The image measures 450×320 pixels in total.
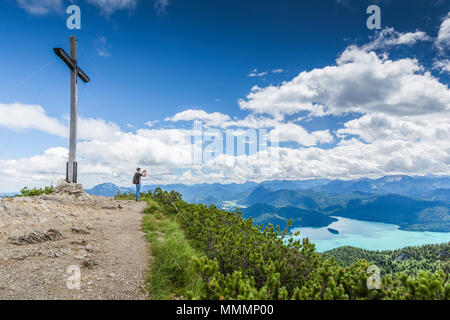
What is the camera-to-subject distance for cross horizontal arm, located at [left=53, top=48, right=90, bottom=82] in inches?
590

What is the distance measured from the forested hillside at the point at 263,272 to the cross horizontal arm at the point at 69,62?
1334 cm

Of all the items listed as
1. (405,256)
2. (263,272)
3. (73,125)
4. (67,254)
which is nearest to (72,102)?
(73,125)

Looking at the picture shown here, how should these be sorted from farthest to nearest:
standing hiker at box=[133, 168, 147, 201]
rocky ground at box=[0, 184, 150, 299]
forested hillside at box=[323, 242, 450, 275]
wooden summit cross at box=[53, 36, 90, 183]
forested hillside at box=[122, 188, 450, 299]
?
forested hillside at box=[323, 242, 450, 275] → standing hiker at box=[133, 168, 147, 201] → wooden summit cross at box=[53, 36, 90, 183] → rocky ground at box=[0, 184, 150, 299] → forested hillside at box=[122, 188, 450, 299]

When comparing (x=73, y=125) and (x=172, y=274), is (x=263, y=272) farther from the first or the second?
(x=73, y=125)

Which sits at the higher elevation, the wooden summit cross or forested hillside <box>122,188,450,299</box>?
the wooden summit cross

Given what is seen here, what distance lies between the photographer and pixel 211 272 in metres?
3.81

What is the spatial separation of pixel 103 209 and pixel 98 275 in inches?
368

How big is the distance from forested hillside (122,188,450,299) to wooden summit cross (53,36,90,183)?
8.63 metres

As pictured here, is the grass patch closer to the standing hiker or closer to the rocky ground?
the rocky ground

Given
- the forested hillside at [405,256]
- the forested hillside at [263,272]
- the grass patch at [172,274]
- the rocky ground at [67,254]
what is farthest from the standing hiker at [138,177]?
the forested hillside at [405,256]

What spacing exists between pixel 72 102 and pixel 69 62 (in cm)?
286

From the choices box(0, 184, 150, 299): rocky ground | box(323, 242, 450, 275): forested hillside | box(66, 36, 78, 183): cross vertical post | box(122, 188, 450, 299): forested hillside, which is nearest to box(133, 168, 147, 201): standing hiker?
box(66, 36, 78, 183): cross vertical post
